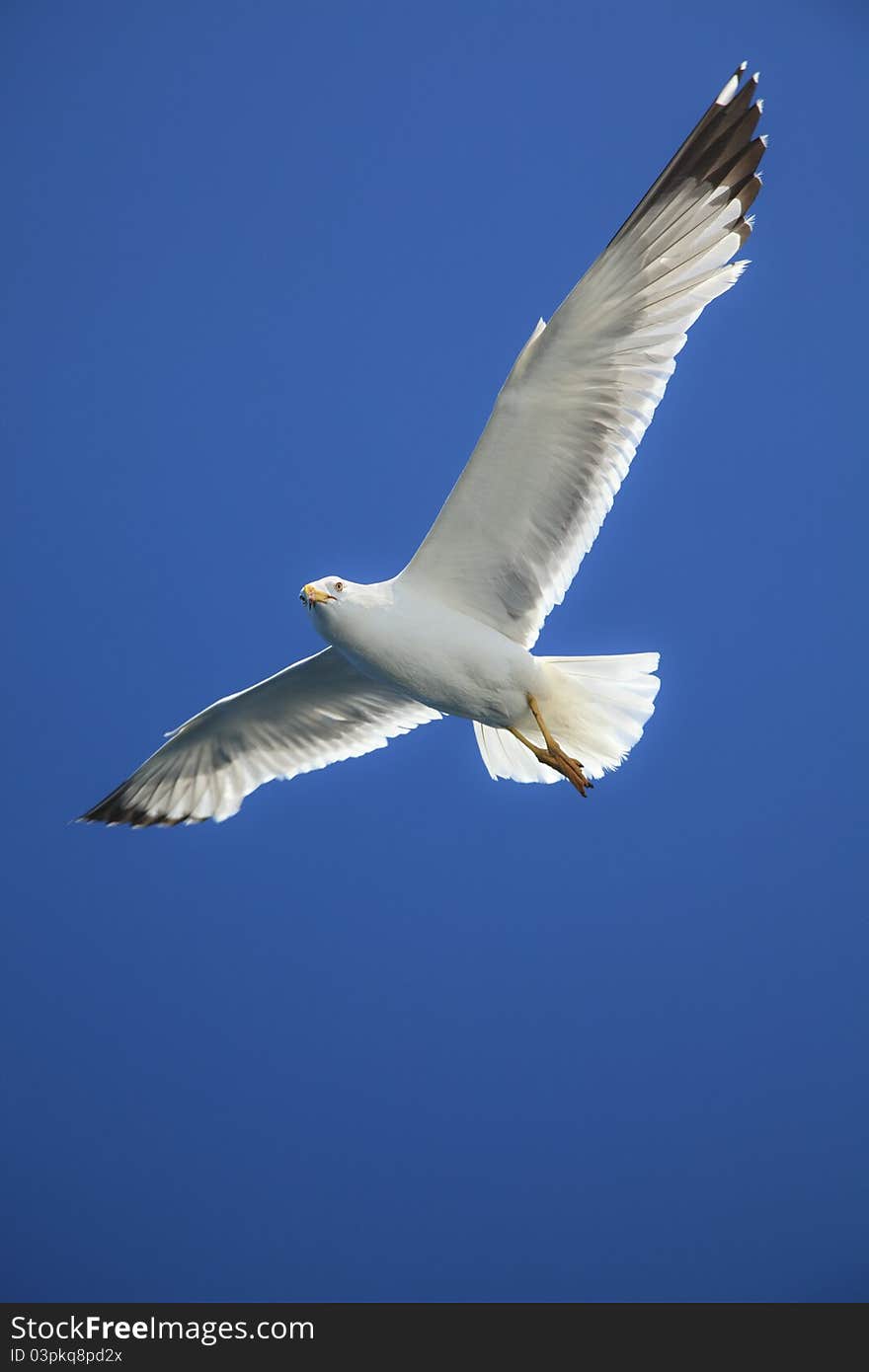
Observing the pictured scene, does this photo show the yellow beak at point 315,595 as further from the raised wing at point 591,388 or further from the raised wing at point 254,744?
the raised wing at point 254,744

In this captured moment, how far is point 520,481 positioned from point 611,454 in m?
0.30

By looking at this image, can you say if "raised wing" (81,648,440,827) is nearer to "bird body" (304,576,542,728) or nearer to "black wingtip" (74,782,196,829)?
"black wingtip" (74,782,196,829)

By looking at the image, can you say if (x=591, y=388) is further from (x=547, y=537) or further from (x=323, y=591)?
(x=323, y=591)

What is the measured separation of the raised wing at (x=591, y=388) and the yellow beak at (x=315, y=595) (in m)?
0.40

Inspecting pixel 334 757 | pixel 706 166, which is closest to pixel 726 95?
pixel 706 166

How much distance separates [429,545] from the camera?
5.25 metres

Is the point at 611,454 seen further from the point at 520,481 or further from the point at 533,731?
the point at 533,731

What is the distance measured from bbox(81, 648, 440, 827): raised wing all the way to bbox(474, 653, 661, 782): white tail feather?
0.82m

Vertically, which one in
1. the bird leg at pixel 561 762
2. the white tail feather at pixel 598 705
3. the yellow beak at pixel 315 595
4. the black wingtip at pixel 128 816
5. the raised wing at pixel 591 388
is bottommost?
the bird leg at pixel 561 762

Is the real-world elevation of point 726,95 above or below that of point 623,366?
above

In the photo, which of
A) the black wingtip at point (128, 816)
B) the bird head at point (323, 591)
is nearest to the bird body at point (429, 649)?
the bird head at point (323, 591)

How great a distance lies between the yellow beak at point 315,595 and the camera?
5027 mm

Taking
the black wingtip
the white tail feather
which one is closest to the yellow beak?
the white tail feather

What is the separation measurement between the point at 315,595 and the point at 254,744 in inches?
53.7
